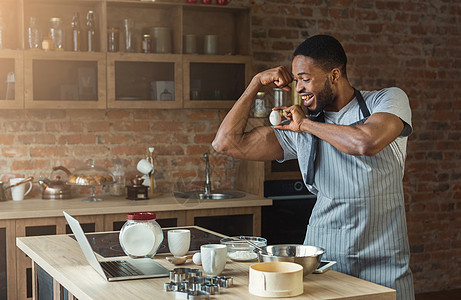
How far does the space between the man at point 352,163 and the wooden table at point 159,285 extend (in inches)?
10.4

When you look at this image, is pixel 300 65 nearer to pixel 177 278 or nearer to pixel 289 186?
pixel 177 278

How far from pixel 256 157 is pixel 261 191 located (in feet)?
6.01

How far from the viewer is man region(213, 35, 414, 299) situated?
241 cm

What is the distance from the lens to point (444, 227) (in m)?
5.79

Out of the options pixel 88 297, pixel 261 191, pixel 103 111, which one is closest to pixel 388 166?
pixel 88 297

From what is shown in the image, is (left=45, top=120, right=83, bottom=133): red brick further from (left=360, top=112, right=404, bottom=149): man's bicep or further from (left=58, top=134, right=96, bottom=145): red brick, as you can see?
(left=360, top=112, right=404, bottom=149): man's bicep

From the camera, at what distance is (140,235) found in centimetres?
238

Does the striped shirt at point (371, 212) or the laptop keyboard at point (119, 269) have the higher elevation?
the striped shirt at point (371, 212)

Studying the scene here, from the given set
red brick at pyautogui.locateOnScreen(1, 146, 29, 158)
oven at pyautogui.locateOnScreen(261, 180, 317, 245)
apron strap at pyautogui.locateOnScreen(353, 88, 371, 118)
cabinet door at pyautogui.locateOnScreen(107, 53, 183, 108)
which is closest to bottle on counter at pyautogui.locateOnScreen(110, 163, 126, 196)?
cabinet door at pyautogui.locateOnScreen(107, 53, 183, 108)

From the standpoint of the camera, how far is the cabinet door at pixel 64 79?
14.1 feet

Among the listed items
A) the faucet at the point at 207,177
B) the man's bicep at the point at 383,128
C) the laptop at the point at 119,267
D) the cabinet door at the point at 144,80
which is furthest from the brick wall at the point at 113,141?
the man's bicep at the point at 383,128

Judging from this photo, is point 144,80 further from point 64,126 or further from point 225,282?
point 225,282

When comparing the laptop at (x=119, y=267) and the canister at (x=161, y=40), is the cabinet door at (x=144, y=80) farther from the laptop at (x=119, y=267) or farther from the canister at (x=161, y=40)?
the laptop at (x=119, y=267)

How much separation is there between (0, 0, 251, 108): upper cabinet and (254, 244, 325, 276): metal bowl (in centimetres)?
253
